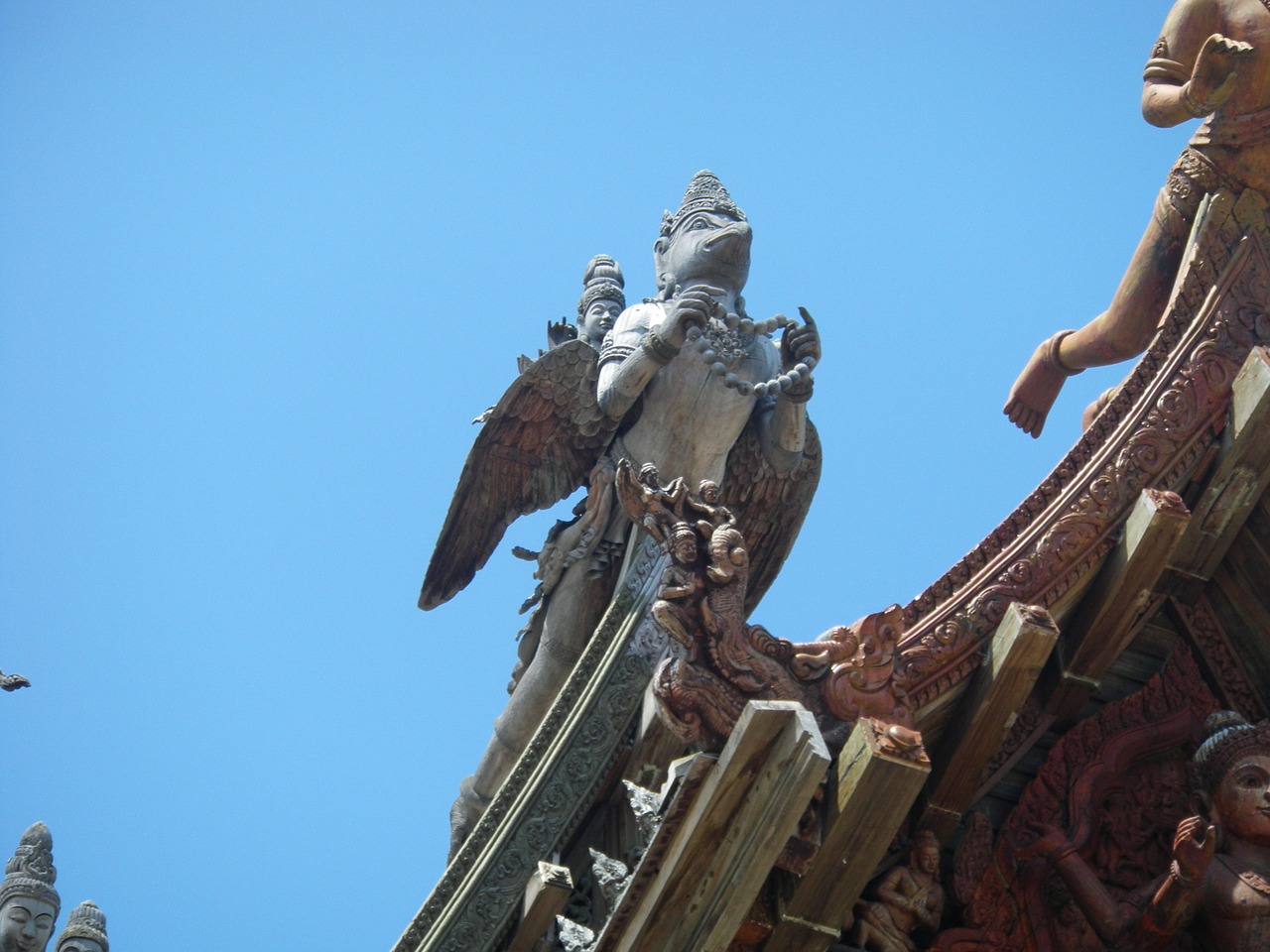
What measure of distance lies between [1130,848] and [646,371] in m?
2.77

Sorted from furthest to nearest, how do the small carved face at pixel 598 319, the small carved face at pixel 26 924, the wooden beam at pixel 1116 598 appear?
the small carved face at pixel 598 319, the small carved face at pixel 26 924, the wooden beam at pixel 1116 598

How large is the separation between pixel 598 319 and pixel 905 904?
11.8 ft

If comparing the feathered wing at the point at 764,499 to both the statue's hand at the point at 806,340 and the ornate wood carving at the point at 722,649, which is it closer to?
the statue's hand at the point at 806,340

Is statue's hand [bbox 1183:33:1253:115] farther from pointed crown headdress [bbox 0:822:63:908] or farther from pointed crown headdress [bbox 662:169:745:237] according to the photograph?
pointed crown headdress [bbox 0:822:63:908]

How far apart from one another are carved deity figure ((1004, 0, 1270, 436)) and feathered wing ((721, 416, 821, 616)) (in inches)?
49.6

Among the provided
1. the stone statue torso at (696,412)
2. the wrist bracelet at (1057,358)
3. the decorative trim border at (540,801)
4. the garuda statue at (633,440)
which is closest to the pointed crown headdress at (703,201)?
the garuda statue at (633,440)

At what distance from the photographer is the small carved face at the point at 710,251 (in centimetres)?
779

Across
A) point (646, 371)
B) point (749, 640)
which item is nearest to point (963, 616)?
point (749, 640)

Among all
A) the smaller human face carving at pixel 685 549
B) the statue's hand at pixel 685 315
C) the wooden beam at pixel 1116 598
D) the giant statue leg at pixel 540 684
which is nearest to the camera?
the smaller human face carving at pixel 685 549

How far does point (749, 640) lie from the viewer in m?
5.15

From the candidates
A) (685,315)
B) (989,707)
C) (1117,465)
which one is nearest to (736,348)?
(685,315)

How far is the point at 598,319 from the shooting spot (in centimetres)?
821

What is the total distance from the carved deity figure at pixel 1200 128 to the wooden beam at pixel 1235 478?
0.66m

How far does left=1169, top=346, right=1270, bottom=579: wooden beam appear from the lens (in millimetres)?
6078
